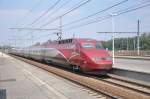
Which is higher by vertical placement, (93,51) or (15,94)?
(93,51)

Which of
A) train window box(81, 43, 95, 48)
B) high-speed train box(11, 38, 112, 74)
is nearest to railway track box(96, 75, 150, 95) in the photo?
high-speed train box(11, 38, 112, 74)

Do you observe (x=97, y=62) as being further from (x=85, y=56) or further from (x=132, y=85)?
(x=132, y=85)

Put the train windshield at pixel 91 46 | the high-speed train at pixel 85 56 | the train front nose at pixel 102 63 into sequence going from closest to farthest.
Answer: the train front nose at pixel 102 63 → the high-speed train at pixel 85 56 → the train windshield at pixel 91 46

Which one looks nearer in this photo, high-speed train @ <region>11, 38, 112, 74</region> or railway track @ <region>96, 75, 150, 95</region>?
railway track @ <region>96, 75, 150, 95</region>

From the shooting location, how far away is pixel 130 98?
11.8 metres

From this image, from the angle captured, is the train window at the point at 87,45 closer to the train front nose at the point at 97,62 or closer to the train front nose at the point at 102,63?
the train front nose at the point at 97,62

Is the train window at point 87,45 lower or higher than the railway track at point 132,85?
higher

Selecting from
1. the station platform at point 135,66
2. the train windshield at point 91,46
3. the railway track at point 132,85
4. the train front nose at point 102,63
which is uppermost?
the train windshield at point 91,46

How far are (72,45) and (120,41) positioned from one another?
93.8 metres

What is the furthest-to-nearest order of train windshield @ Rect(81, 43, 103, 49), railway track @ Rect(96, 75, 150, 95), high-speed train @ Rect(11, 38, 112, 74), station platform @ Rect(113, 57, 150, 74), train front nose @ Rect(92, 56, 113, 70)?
station platform @ Rect(113, 57, 150, 74) < train windshield @ Rect(81, 43, 103, 49) < high-speed train @ Rect(11, 38, 112, 74) < train front nose @ Rect(92, 56, 113, 70) < railway track @ Rect(96, 75, 150, 95)

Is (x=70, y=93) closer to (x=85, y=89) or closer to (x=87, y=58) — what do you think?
(x=85, y=89)

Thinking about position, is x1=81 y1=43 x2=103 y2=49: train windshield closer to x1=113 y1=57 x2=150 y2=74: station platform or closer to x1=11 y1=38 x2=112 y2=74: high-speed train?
x1=11 y1=38 x2=112 y2=74: high-speed train

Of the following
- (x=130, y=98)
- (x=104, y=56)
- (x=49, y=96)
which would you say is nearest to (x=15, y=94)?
(x=49, y=96)

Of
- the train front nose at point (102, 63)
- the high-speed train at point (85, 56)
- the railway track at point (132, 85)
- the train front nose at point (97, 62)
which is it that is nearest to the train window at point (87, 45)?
the high-speed train at point (85, 56)
